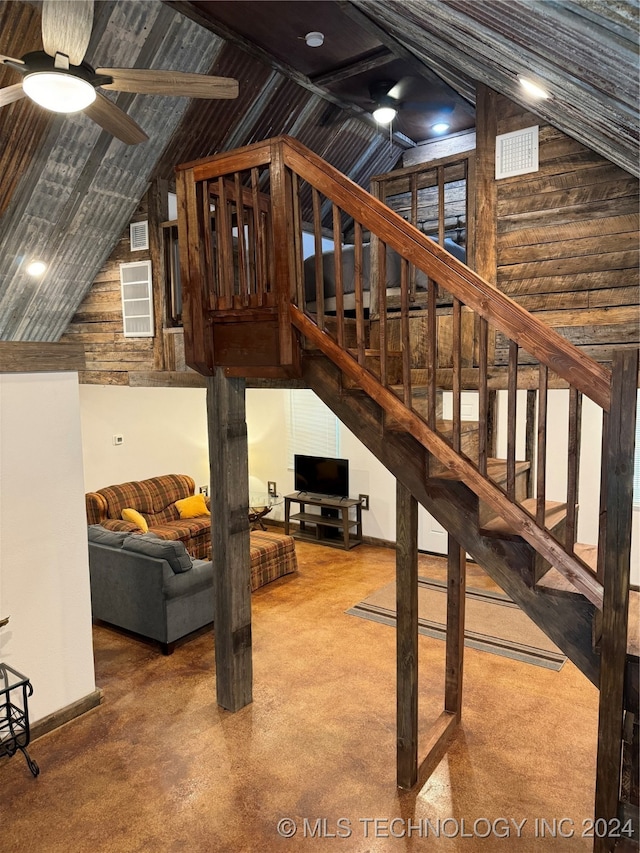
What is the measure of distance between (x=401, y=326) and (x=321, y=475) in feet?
16.6

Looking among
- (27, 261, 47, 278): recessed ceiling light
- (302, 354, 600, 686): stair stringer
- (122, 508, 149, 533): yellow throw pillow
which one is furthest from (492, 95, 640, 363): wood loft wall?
(122, 508, 149, 533): yellow throw pillow

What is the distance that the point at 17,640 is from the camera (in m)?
3.46

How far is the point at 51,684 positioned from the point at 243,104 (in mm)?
4722

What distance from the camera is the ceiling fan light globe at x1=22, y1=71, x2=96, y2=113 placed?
7.75ft

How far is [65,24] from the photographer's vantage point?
224cm

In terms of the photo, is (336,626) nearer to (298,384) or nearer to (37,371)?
(298,384)

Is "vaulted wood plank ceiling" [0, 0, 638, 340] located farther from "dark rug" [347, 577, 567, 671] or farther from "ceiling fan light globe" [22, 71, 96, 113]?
"dark rug" [347, 577, 567, 671]

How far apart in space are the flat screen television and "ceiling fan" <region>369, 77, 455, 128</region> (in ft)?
13.4

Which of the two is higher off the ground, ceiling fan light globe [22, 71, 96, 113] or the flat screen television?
ceiling fan light globe [22, 71, 96, 113]

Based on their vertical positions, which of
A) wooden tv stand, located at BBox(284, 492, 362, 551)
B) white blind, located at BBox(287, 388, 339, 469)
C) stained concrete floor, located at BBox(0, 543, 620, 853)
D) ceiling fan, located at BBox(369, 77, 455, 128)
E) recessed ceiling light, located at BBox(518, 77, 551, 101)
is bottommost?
stained concrete floor, located at BBox(0, 543, 620, 853)

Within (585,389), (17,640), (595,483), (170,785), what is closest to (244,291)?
(585,389)

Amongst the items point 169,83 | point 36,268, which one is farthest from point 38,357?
point 36,268

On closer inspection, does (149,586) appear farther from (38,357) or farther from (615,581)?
(615,581)

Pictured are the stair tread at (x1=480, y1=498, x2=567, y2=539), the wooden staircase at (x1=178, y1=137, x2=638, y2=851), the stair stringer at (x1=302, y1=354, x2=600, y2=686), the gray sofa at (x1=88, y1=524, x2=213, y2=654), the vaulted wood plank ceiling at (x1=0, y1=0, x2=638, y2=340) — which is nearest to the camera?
the wooden staircase at (x1=178, y1=137, x2=638, y2=851)
